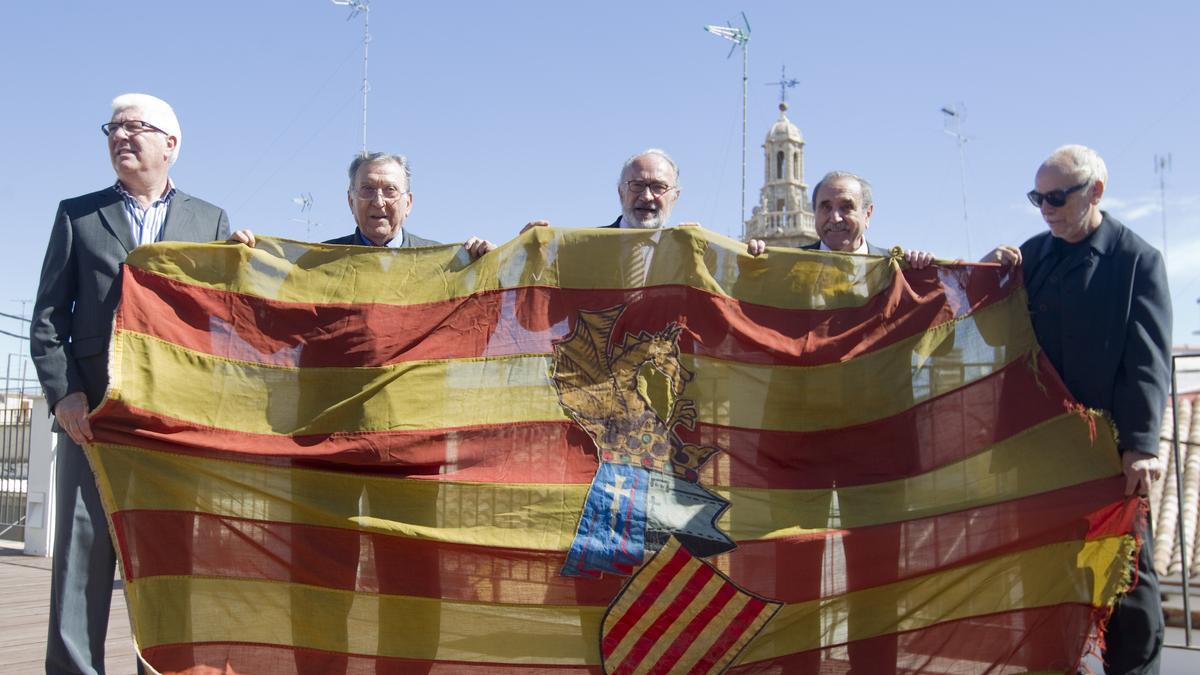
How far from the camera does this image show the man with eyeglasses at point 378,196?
417 centimetres

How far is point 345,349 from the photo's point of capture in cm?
386

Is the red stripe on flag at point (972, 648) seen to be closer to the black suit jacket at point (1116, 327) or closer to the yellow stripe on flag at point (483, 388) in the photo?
the black suit jacket at point (1116, 327)

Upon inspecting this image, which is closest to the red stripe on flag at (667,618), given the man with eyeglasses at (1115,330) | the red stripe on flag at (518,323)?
the red stripe on flag at (518,323)

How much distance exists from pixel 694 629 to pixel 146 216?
2606 millimetres

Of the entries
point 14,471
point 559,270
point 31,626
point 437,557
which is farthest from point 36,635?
point 14,471

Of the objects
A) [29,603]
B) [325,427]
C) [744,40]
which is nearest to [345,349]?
[325,427]

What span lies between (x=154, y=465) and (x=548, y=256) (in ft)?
5.43

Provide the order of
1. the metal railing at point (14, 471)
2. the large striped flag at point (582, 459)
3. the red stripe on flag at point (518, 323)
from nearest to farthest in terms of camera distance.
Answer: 1. the large striped flag at point (582, 459)
2. the red stripe on flag at point (518, 323)
3. the metal railing at point (14, 471)

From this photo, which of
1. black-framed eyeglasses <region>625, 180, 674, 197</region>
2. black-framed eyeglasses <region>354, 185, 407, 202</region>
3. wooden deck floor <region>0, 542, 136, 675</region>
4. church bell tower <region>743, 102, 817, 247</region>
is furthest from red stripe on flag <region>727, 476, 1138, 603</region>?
church bell tower <region>743, 102, 817, 247</region>

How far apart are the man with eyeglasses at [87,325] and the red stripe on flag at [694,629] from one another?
1.98 metres

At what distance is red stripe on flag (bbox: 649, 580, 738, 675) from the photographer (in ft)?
11.9

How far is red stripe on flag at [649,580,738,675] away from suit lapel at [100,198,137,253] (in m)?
2.50

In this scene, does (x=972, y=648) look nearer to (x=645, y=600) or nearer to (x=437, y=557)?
(x=645, y=600)

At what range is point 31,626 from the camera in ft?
19.1
